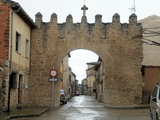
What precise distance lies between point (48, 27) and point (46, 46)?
1.48 meters

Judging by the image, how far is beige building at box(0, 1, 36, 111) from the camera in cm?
1475

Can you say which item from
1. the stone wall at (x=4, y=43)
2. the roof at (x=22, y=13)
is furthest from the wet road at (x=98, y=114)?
the roof at (x=22, y=13)

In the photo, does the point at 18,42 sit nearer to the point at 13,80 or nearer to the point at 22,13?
the point at 22,13

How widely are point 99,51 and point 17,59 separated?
6346 millimetres

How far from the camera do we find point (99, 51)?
20.0 meters

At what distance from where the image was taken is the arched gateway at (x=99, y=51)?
64.5ft

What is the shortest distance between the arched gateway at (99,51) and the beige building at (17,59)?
82 cm

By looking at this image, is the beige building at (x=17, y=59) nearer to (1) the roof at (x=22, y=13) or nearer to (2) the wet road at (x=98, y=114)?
(1) the roof at (x=22, y=13)

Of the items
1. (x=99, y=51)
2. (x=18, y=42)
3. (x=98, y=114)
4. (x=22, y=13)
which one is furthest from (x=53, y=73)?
(x=98, y=114)

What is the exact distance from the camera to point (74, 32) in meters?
20.4

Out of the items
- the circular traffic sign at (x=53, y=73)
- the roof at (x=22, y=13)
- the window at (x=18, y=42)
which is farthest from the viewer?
the circular traffic sign at (x=53, y=73)

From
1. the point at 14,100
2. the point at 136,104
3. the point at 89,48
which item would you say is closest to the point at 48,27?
the point at 89,48

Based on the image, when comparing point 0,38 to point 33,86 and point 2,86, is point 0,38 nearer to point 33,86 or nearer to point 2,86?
point 2,86

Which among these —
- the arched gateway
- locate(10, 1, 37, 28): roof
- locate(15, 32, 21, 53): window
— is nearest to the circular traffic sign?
the arched gateway
